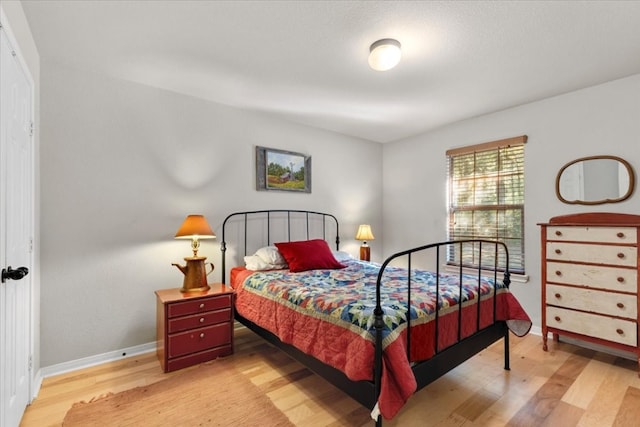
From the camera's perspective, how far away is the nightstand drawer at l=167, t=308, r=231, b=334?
243 cm

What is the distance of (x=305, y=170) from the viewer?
3918mm

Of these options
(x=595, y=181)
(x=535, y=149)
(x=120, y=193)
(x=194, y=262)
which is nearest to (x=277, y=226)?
(x=194, y=262)

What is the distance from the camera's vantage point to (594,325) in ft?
8.36

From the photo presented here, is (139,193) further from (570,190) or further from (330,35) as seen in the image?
(570,190)

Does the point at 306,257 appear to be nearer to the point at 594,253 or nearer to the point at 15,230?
the point at 15,230

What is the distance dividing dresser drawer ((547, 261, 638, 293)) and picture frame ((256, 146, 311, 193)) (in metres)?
2.71

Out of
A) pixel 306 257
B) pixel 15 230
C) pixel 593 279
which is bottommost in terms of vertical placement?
pixel 593 279

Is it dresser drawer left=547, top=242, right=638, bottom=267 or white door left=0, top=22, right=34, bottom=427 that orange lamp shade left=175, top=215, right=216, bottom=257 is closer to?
white door left=0, top=22, right=34, bottom=427

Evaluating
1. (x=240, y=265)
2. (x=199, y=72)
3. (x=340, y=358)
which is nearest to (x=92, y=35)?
(x=199, y=72)

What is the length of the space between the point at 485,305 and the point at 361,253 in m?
2.06

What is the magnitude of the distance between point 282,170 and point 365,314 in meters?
2.44

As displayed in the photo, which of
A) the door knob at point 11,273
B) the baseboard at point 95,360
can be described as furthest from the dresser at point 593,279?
the door knob at point 11,273

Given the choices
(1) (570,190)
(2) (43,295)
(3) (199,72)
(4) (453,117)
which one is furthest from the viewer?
(4) (453,117)

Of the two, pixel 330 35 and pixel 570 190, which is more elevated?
pixel 330 35
